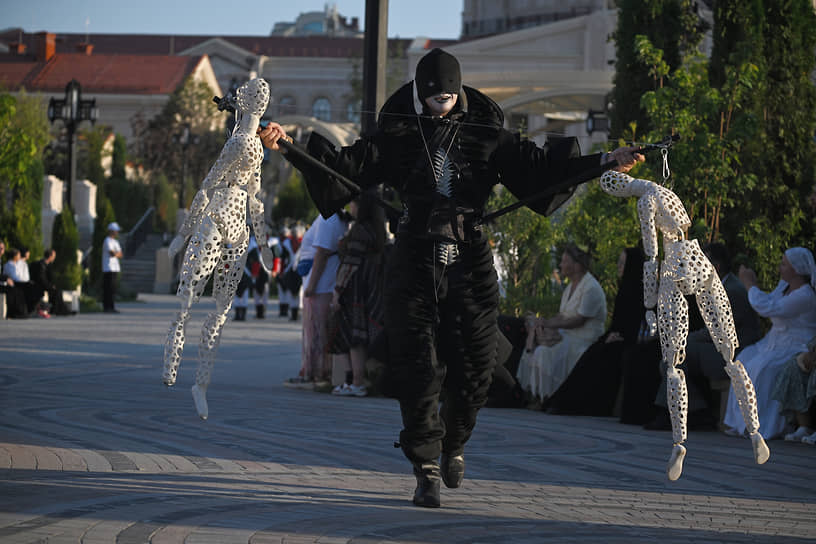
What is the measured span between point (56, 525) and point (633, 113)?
44.8ft

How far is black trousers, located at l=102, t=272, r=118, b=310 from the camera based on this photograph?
25.7 m

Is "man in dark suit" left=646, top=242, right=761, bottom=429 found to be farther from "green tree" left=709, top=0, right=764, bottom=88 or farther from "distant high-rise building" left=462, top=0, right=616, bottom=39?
"distant high-rise building" left=462, top=0, right=616, bottom=39

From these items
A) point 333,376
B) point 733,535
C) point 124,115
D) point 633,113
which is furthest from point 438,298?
point 124,115

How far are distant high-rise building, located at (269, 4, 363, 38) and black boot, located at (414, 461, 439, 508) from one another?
92067 millimetres

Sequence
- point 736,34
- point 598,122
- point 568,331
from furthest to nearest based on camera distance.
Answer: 1. point 598,122
2. point 736,34
3. point 568,331

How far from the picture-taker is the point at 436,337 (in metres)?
6.58

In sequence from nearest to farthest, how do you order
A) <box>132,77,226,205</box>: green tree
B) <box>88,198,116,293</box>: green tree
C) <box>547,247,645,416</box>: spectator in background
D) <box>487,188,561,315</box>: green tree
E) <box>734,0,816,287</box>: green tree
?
<box>547,247,645,416</box>: spectator in background, <box>734,0,816,287</box>: green tree, <box>487,188,561,315</box>: green tree, <box>88,198,116,293</box>: green tree, <box>132,77,226,205</box>: green tree

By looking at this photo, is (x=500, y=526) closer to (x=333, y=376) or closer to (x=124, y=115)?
(x=333, y=376)

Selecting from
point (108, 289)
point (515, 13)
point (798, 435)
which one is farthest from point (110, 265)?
point (515, 13)

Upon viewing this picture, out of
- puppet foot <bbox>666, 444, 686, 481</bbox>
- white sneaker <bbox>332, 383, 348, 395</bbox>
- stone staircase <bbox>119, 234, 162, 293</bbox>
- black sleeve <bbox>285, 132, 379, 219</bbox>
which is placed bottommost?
stone staircase <bbox>119, 234, 162, 293</bbox>

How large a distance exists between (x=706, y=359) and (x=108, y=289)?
1818cm

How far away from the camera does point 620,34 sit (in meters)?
17.6

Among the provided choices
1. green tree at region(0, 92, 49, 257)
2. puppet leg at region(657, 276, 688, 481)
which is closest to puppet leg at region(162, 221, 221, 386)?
puppet leg at region(657, 276, 688, 481)

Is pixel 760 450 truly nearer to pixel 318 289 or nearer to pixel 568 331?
pixel 568 331
